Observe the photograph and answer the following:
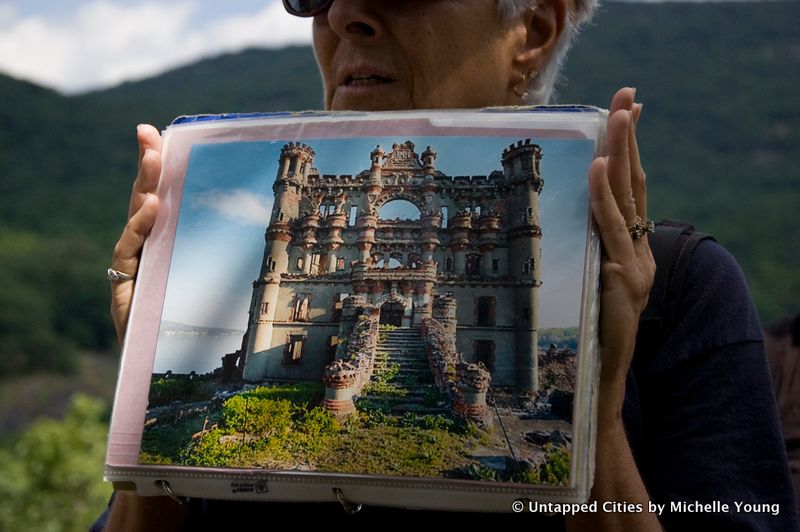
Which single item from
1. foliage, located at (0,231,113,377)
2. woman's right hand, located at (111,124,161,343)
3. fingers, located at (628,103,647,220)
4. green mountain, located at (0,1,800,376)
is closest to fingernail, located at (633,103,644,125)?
fingers, located at (628,103,647,220)

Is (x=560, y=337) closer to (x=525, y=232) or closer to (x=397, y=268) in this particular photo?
(x=525, y=232)

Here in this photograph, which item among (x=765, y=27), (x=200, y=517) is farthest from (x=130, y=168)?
(x=200, y=517)

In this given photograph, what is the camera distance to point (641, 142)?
→ 67812mm

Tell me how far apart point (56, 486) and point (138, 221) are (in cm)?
1171

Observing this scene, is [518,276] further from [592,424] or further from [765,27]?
[765,27]

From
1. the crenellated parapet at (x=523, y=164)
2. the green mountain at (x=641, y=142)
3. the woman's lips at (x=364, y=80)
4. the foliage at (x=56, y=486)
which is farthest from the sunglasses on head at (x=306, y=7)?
the green mountain at (x=641, y=142)

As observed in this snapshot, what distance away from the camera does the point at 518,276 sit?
1431mm

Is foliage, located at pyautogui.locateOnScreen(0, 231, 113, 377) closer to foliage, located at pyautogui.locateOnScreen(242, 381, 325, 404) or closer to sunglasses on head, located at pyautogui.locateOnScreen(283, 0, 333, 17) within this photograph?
sunglasses on head, located at pyautogui.locateOnScreen(283, 0, 333, 17)

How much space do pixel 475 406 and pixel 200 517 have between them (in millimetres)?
786

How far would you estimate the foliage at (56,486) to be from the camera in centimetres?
1170

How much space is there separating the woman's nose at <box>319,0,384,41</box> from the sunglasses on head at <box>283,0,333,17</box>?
6cm

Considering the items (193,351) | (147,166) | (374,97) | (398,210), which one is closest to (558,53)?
(374,97)

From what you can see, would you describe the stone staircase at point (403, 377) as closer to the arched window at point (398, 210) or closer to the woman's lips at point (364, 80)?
the arched window at point (398, 210)

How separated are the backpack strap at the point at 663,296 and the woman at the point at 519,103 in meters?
0.06
